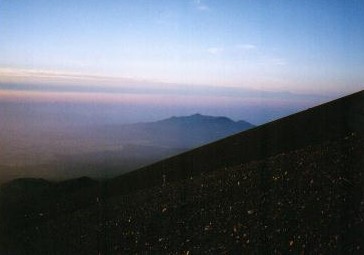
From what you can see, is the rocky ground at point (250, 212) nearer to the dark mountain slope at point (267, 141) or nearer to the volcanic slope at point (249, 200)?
the volcanic slope at point (249, 200)

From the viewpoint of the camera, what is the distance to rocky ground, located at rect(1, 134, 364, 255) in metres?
2.45

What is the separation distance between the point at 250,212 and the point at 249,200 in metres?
0.14

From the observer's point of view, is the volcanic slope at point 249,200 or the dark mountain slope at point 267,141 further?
the dark mountain slope at point 267,141

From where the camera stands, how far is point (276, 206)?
276cm

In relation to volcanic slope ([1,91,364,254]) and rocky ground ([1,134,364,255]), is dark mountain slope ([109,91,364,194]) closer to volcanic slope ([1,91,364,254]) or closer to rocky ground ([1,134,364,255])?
volcanic slope ([1,91,364,254])

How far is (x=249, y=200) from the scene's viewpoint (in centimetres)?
298

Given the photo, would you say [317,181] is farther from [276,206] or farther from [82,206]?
[82,206]

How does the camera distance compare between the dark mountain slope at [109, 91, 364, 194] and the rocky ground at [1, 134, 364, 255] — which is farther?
the dark mountain slope at [109, 91, 364, 194]

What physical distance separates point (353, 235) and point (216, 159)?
1.83 metres

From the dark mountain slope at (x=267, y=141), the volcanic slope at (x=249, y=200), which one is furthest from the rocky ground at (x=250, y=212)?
the dark mountain slope at (x=267, y=141)

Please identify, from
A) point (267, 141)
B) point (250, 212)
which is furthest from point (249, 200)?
point (267, 141)

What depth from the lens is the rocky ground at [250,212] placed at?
2.45 m

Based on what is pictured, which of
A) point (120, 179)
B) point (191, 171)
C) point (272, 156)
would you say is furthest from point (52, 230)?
point (272, 156)

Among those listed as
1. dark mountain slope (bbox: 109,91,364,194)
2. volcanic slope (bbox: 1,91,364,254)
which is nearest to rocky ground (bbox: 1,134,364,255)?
volcanic slope (bbox: 1,91,364,254)
